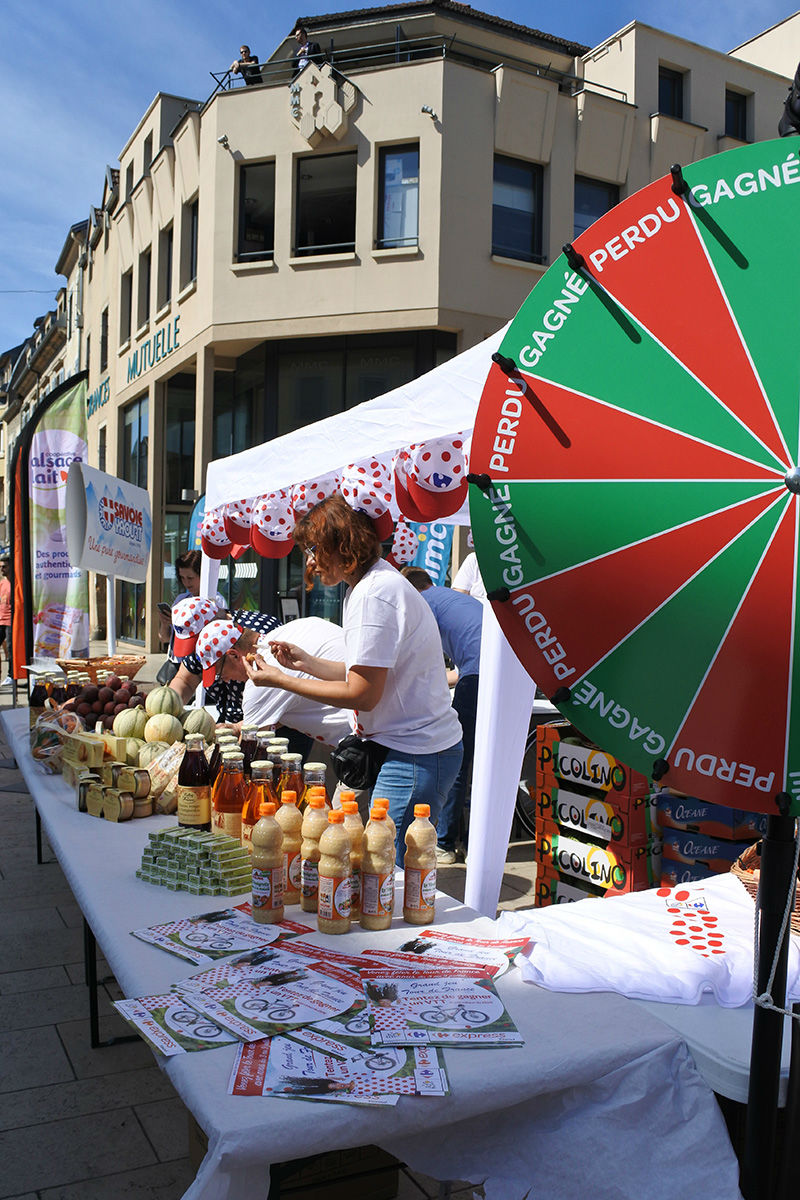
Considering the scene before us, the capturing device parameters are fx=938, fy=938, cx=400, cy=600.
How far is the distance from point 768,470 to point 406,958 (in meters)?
1.47

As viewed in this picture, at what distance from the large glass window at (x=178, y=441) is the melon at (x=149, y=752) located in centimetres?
1734

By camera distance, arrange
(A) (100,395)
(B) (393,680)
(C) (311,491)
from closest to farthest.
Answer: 1. (B) (393,680)
2. (C) (311,491)
3. (A) (100,395)

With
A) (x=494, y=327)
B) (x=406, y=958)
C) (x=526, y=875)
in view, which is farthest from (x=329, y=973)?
(x=494, y=327)

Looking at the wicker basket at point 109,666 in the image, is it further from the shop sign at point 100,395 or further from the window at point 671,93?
the shop sign at point 100,395

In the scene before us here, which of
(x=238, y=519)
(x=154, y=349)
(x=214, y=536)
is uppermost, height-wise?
(x=154, y=349)

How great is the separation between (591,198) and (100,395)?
47.6 ft

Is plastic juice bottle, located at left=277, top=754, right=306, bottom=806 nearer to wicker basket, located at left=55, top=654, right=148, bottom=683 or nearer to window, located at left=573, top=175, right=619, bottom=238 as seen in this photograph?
wicker basket, located at left=55, top=654, right=148, bottom=683

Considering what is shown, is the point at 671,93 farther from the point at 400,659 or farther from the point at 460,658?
the point at 400,659

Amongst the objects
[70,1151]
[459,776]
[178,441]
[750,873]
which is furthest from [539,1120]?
[178,441]

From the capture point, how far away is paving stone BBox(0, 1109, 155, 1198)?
267 cm

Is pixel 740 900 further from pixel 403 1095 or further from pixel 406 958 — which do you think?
pixel 403 1095

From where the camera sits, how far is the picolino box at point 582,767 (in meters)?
4.09

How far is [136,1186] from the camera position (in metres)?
2.64

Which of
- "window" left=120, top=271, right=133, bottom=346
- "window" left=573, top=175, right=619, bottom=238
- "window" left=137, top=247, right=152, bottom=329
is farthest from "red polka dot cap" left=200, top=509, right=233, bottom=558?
"window" left=120, top=271, right=133, bottom=346
